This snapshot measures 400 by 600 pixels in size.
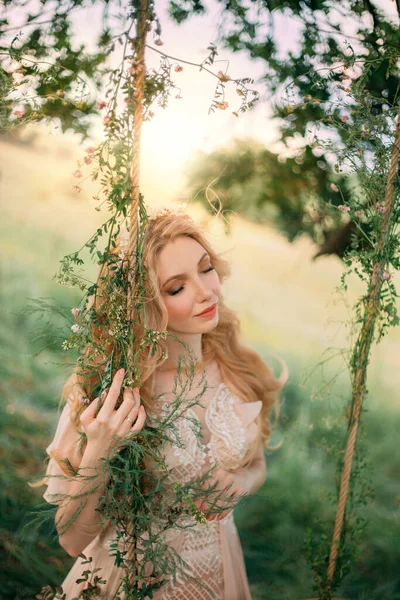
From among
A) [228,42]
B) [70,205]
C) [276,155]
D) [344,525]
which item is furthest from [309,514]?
[228,42]

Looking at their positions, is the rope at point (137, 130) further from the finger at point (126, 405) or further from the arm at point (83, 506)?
the arm at point (83, 506)

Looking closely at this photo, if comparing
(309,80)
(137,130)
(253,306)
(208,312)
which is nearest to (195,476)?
(208,312)

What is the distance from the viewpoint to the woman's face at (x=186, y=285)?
234cm

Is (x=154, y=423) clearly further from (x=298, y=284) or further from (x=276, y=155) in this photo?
(x=298, y=284)

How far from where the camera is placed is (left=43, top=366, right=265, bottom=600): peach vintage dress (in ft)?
7.61

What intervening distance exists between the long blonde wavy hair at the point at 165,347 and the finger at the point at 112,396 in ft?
0.26

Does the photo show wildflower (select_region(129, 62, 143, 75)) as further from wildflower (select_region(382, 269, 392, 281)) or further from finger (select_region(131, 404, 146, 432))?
wildflower (select_region(382, 269, 392, 281))

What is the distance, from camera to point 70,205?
5121 mm

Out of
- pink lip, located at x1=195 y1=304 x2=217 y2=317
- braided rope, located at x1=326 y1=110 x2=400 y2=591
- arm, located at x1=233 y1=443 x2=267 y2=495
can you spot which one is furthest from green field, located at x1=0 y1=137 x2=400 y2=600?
pink lip, located at x1=195 y1=304 x2=217 y2=317

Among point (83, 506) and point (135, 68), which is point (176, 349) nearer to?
point (83, 506)

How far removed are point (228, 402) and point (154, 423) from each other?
460mm

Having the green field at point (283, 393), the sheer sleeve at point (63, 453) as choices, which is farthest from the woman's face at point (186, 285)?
the green field at point (283, 393)

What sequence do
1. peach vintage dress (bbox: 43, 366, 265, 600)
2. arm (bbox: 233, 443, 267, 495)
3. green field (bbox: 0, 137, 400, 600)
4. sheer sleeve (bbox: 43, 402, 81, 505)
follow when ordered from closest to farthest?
sheer sleeve (bbox: 43, 402, 81, 505), peach vintage dress (bbox: 43, 366, 265, 600), arm (bbox: 233, 443, 267, 495), green field (bbox: 0, 137, 400, 600)

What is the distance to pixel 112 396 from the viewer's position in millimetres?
2006
